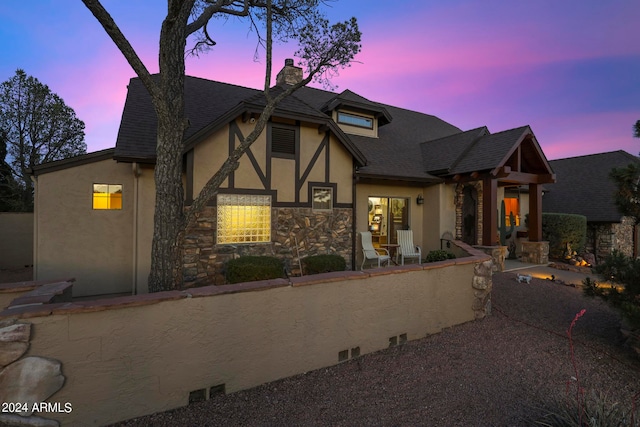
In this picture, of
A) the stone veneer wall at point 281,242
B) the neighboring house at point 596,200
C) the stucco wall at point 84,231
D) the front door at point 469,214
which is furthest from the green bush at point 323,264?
the neighboring house at point 596,200

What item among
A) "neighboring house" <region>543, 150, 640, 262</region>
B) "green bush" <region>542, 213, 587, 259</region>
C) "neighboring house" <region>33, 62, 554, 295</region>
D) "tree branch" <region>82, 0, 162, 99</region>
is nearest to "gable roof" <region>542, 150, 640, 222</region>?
"neighboring house" <region>543, 150, 640, 262</region>

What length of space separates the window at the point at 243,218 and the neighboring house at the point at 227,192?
0.02 m

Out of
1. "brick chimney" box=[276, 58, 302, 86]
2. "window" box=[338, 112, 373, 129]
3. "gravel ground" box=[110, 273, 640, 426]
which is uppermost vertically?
"brick chimney" box=[276, 58, 302, 86]

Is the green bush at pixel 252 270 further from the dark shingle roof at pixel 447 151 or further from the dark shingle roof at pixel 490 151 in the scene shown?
the dark shingle roof at pixel 490 151

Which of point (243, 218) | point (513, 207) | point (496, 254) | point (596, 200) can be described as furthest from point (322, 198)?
point (596, 200)

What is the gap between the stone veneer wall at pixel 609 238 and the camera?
530 inches

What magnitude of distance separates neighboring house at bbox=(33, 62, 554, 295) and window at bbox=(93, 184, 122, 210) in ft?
0.07

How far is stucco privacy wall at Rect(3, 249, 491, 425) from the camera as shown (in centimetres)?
250

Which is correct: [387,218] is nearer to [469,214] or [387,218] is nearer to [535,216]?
[469,214]

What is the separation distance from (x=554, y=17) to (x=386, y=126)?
249 inches

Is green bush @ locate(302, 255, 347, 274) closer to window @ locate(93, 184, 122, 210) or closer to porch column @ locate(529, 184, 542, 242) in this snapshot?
window @ locate(93, 184, 122, 210)

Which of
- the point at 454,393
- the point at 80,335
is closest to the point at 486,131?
the point at 454,393

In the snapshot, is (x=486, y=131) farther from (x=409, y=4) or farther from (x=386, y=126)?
(x=409, y=4)

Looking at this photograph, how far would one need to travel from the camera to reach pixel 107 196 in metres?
7.44
